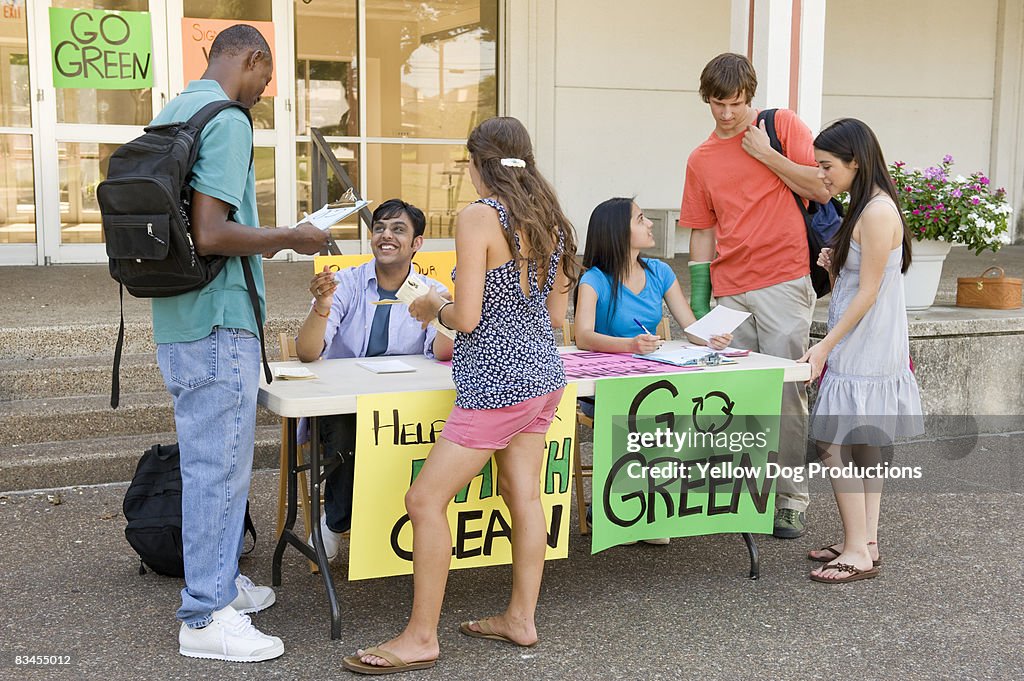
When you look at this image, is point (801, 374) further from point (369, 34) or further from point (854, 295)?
point (369, 34)

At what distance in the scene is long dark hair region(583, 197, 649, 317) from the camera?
4.34 metres

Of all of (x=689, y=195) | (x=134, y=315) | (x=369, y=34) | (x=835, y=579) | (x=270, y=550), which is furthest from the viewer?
(x=369, y=34)

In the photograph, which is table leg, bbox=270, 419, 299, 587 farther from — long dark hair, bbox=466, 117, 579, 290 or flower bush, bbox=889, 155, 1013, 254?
flower bush, bbox=889, 155, 1013, 254

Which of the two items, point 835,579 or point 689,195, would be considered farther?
point 689,195

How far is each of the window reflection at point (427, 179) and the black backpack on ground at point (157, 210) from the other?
635 centimetres

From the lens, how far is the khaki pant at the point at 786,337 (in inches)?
176

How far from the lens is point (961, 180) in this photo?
627 cm

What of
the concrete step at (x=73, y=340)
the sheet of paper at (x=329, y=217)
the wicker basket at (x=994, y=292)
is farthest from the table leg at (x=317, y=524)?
the wicker basket at (x=994, y=292)

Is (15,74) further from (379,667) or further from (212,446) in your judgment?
(379,667)

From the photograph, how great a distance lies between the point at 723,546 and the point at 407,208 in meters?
1.87

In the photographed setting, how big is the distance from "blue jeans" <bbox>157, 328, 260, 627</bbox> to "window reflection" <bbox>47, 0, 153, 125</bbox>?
590 centimetres

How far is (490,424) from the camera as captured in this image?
314 centimetres

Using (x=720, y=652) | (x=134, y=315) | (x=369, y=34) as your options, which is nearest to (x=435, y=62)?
(x=369, y=34)

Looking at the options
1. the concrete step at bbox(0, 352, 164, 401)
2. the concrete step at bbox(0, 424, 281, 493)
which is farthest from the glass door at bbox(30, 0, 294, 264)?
the concrete step at bbox(0, 424, 281, 493)
